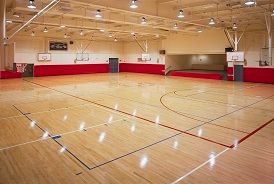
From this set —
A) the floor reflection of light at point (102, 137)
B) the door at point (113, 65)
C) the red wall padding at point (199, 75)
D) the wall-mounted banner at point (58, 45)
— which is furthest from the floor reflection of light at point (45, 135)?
the door at point (113, 65)

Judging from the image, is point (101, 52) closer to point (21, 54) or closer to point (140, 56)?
point (140, 56)

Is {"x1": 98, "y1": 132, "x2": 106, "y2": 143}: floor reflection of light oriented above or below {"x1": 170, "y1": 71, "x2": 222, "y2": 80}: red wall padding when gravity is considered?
below

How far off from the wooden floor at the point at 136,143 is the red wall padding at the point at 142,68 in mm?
15828

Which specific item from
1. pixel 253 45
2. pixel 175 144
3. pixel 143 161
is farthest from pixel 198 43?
pixel 143 161

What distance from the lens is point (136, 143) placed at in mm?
5500

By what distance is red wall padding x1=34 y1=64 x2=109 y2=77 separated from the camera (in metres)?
22.9

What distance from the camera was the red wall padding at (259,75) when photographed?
1770 cm

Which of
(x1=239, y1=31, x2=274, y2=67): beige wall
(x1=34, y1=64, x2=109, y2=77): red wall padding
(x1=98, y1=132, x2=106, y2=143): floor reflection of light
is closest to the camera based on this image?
(x1=98, y1=132, x2=106, y2=143): floor reflection of light

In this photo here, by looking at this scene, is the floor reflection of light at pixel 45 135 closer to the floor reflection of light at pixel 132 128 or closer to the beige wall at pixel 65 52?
the floor reflection of light at pixel 132 128

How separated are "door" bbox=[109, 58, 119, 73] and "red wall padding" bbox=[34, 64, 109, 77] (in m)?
0.67

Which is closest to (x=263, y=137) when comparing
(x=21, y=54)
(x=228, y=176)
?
(x=228, y=176)

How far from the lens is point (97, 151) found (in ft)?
16.4

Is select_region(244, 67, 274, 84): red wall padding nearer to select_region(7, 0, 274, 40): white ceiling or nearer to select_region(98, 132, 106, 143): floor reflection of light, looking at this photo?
select_region(7, 0, 274, 40): white ceiling

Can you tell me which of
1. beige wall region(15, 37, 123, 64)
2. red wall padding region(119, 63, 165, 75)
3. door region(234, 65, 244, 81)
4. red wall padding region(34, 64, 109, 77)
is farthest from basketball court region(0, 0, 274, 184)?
red wall padding region(119, 63, 165, 75)
